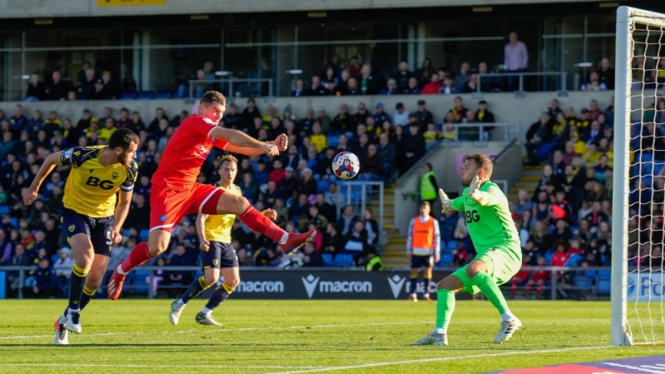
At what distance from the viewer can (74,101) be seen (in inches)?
1409

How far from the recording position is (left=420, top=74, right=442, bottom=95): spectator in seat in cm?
3194

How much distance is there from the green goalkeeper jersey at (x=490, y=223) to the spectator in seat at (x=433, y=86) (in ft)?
67.6

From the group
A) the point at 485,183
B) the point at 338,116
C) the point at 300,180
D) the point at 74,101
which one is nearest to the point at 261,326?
the point at 485,183

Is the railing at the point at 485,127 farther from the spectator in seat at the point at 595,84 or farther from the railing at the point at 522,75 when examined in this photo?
the spectator in seat at the point at 595,84

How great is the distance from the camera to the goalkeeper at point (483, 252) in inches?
435

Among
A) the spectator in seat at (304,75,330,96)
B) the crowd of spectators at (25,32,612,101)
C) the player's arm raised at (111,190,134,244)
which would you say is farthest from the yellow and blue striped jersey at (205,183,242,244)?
the spectator in seat at (304,75,330,96)

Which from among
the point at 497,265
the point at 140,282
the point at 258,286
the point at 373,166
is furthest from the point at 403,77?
the point at 497,265

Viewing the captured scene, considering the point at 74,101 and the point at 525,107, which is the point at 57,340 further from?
the point at 74,101

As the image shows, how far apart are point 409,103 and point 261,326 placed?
18151mm

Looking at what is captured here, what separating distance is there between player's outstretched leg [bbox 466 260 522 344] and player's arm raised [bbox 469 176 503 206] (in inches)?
23.8

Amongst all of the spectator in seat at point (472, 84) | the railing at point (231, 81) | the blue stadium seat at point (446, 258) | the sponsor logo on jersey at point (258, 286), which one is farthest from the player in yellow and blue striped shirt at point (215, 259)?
the railing at point (231, 81)

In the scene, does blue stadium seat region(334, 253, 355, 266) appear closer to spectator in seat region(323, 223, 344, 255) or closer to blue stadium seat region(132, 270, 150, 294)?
spectator in seat region(323, 223, 344, 255)

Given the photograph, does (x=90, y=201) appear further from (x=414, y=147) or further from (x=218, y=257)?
(x=414, y=147)

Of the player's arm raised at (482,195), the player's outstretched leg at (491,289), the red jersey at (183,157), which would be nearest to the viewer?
the player's arm raised at (482,195)
